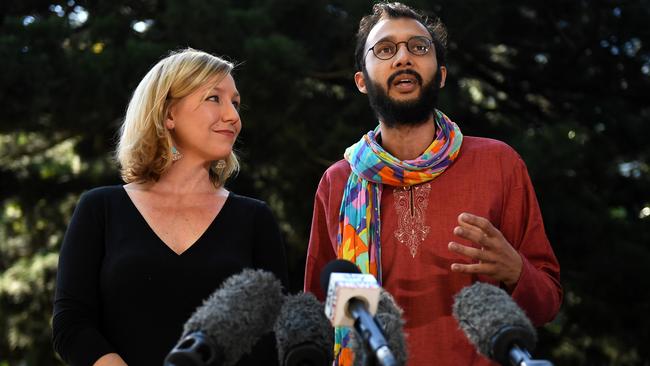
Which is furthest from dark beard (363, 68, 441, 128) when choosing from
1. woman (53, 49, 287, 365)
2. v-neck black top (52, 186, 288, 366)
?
v-neck black top (52, 186, 288, 366)

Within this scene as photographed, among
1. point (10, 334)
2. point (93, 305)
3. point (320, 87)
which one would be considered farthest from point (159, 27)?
point (93, 305)

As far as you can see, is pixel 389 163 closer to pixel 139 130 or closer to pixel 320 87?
pixel 139 130

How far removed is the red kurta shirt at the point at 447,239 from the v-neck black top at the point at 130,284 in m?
0.38

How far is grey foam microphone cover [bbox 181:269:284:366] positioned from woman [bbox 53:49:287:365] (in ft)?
2.45

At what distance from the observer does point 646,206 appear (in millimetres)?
7602

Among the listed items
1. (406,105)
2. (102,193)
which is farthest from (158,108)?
(406,105)

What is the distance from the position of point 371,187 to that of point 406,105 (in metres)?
0.30

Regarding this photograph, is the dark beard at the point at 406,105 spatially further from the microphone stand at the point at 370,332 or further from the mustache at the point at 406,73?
the microphone stand at the point at 370,332

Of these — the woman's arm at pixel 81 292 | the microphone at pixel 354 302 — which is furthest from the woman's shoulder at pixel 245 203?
the microphone at pixel 354 302

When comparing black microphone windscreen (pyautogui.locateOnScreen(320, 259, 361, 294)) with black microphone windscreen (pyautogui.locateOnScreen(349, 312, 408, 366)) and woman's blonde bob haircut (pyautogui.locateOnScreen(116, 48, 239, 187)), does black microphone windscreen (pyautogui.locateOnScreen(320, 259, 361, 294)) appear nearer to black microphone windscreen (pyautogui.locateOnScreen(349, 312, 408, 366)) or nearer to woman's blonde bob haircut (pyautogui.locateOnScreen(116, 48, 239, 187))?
black microphone windscreen (pyautogui.locateOnScreen(349, 312, 408, 366))

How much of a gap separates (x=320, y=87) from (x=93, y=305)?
417cm

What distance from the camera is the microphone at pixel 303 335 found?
1878mm

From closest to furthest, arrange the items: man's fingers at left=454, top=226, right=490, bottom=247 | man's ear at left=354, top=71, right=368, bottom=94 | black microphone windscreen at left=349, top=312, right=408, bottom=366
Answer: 1. black microphone windscreen at left=349, top=312, right=408, bottom=366
2. man's fingers at left=454, top=226, right=490, bottom=247
3. man's ear at left=354, top=71, right=368, bottom=94

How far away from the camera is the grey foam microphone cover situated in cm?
183
